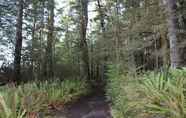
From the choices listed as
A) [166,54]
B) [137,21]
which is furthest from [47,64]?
[166,54]

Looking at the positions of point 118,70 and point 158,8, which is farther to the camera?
point 158,8

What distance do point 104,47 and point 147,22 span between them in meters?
7.77

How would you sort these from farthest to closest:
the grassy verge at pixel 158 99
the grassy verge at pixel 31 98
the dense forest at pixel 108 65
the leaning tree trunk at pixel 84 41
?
the leaning tree trunk at pixel 84 41 → the dense forest at pixel 108 65 → the grassy verge at pixel 31 98 → the grassy verge at pixel 158 99

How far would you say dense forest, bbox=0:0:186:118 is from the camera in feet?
17.1

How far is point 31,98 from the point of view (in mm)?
5746

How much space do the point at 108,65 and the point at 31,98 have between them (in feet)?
19.1

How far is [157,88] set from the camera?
5.21 meters

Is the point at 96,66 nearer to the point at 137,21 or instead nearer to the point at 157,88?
the point at 137,21

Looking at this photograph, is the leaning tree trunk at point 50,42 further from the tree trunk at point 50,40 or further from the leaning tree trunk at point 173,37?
the leaning tree trunk at point 173,37

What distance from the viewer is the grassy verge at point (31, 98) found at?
459cm

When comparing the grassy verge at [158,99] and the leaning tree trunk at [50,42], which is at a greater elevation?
the leaning tree trunk at [50,42]

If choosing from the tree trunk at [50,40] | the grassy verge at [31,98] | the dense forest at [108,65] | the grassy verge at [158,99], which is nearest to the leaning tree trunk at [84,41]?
the dense forest at [108,65]

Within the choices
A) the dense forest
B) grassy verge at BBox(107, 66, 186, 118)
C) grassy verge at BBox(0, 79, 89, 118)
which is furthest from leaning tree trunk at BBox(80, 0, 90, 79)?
grassy verge at BBox(107, 66, 186, 118)

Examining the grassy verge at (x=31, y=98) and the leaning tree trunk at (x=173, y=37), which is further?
the leaning tree trunk at (x=173, y=37)
